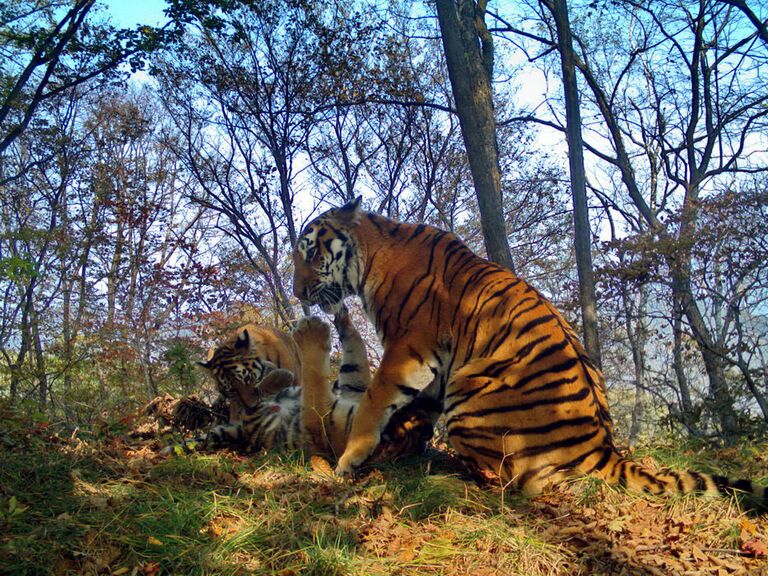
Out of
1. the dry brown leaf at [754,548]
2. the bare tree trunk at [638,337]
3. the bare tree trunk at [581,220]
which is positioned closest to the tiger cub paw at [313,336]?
the dry brown leaf at [754,548]

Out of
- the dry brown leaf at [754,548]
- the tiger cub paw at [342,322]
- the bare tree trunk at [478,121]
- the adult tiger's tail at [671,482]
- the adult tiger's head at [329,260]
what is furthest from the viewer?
the bare tree trunk at [478,121]

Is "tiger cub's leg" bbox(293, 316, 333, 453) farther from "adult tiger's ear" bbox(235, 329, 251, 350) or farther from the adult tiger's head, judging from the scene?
"adult tiger's ear" bbox(235, 329, 251, 350)

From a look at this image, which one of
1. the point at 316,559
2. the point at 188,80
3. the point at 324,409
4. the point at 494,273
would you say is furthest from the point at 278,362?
the point at 188,80

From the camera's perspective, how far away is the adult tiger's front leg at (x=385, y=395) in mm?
4211

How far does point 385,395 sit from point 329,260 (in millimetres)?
1367

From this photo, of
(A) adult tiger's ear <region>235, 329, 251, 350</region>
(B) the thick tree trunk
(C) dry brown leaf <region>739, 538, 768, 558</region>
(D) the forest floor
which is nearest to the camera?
(D) the forest floor

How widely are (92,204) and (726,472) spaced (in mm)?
16525

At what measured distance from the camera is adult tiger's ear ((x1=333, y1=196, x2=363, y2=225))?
16.5 feet

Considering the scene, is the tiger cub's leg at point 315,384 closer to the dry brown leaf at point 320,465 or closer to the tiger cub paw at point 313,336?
the tiger cub paw at point 313,336

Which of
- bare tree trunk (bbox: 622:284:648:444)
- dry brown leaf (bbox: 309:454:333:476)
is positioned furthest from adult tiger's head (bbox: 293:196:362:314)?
bare tree trunk (bbox: 622:284:648:444)

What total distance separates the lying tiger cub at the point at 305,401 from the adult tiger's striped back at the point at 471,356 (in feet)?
1.12

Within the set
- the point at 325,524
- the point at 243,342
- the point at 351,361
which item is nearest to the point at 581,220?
the point at 351,361

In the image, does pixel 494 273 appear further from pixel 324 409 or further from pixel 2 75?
pixel 2 75

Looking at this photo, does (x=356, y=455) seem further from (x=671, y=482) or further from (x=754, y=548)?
(x=754, y=548)
